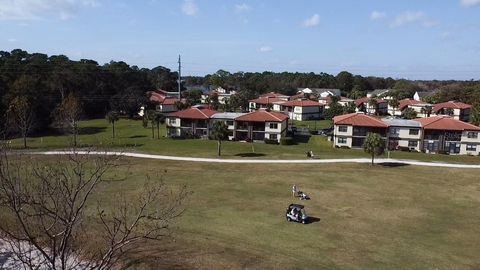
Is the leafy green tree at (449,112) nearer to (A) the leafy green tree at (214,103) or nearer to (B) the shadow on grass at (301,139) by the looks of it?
(B) the shadow on grass at (301,139)

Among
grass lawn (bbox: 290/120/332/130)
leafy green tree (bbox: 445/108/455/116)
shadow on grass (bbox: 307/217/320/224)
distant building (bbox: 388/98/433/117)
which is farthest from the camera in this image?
distant building (bbox: 388/98/433/117)

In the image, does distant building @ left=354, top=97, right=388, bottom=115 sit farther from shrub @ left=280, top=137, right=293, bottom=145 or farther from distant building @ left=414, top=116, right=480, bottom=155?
shrub @ left=280, top=137, right=293, bottom=145

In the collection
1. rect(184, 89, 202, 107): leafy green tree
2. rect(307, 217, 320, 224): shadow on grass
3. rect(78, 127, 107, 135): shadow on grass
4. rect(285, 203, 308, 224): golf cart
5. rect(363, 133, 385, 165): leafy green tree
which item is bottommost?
rect(307, 217, 320, 224): shadow on grass

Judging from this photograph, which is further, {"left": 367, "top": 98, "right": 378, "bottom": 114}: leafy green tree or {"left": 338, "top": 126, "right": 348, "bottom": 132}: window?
{"left": 367, "top": 98, "right": 378, "bottom": 114}: leafy green tree

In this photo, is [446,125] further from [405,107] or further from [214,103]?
[214,103]

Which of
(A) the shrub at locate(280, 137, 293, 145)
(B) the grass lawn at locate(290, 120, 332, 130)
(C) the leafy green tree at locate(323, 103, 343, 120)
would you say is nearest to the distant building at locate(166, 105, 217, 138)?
(A) the shrub at locate(280, 137, 293, 145)

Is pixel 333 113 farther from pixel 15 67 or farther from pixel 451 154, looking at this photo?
pixel 15 67
